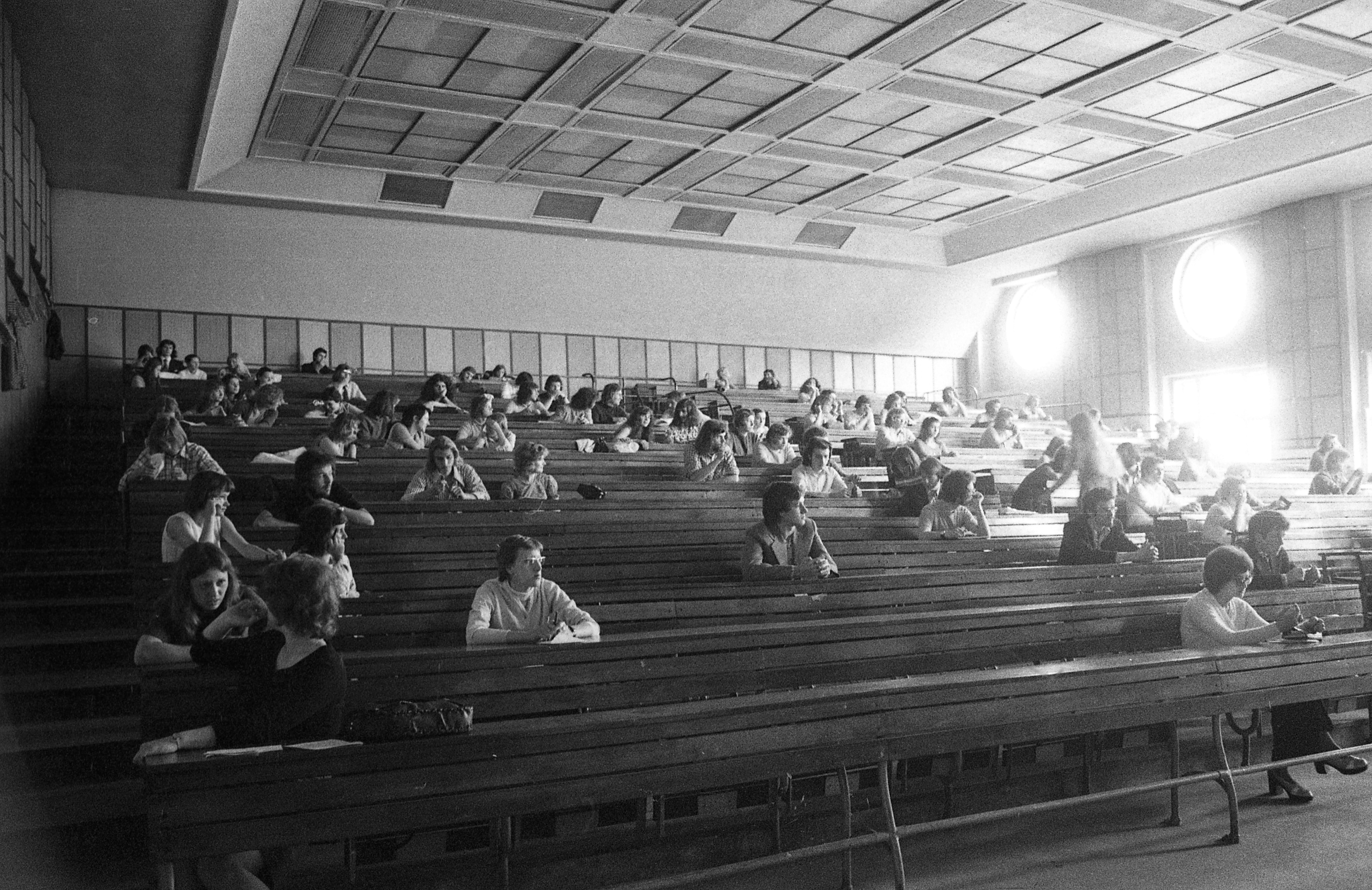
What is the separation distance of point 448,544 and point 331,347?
14.4m

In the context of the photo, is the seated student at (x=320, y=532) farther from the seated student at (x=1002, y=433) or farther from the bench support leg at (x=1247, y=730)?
the seated student at (x=1002, y=433)

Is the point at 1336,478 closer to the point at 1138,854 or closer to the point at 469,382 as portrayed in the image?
the point at 469,382

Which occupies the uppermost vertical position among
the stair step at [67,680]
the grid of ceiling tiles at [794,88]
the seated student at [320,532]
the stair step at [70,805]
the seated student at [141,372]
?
the grid of ceiling tiles at [794,88]

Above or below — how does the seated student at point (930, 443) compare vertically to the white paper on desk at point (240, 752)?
above

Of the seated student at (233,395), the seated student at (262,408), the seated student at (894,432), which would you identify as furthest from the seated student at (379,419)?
the seated student at (894,432)

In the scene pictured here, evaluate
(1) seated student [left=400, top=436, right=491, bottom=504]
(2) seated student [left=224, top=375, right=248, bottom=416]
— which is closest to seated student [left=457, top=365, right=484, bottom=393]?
(2) seated student [left=224, top=375, right=248, bottom=416]

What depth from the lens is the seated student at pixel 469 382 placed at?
16.4m

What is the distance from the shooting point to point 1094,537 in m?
8.19

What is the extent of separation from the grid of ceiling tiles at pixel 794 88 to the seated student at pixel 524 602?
865 cm

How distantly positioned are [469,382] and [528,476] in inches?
355

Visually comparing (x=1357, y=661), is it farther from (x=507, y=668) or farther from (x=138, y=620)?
(x=138, y=620)

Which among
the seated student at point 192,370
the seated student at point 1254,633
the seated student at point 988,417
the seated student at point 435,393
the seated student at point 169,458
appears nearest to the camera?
the seated student at point 1254,633

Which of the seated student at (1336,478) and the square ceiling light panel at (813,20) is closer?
the square ceiling light panel at (813,20)

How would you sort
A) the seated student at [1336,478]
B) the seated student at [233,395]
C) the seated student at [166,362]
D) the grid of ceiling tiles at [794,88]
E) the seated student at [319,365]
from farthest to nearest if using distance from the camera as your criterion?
the seated student at [319,365] → the seated student at [166,362] → the seated student at [1336,478] → the grid of ceiling tiles at [794,88] → the seated student at [233,395]
